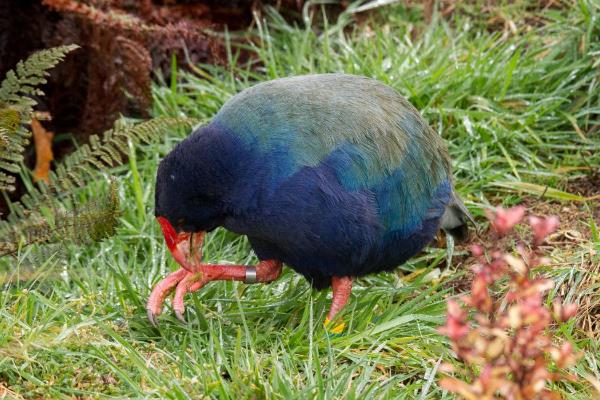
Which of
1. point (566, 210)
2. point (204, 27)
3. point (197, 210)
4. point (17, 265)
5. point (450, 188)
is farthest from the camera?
point (204, 27)

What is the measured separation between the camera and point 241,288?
3.91 metres

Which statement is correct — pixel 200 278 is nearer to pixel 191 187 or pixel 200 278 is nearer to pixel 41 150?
pixel 191 187

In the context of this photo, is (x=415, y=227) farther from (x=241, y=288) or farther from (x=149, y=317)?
(x=149, y=317)

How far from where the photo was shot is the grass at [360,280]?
3.04 meters

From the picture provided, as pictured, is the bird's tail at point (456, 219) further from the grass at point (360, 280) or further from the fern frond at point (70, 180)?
the fern frond at point (70, 180)

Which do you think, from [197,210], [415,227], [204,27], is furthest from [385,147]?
[204,27]

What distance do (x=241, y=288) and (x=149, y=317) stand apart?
21.7 inches

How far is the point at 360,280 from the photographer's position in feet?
14.0

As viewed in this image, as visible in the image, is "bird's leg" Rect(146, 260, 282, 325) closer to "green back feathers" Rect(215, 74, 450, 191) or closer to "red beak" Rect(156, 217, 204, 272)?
"red beak" Rect(156, 217, 204, 272)

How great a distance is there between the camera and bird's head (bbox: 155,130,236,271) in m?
3.35

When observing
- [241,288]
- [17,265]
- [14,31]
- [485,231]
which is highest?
[14,31]

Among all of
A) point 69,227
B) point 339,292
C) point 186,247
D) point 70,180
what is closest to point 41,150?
point 70,180

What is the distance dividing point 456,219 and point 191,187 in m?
1.36

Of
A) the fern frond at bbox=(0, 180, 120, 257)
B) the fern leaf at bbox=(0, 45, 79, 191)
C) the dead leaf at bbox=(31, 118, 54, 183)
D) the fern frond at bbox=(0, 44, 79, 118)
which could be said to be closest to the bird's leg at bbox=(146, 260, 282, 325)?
the fern frond at bbox=(0, 180, 120, 257)
